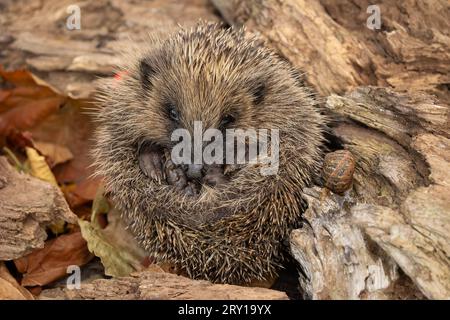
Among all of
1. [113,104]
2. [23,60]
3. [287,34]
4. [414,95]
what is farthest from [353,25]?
[23,60]

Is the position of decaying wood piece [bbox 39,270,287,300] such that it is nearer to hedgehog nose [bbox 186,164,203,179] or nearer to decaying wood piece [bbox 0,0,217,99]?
hedgehog nose [bbox 186,164,203,179]

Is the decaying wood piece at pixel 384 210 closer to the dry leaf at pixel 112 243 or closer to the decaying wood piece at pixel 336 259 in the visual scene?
the decaying wood piece at pixel 336 259

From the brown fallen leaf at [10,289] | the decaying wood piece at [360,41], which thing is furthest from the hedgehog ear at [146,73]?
the brown fallen leaf at [10,289]

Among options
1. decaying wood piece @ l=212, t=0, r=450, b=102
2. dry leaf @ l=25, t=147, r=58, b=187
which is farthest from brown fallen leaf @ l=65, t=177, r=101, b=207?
decaying wood piece @ l=212, t=0, r=450, b=102

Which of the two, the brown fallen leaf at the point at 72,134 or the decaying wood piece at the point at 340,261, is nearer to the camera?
the decaying wood piece at the point at 340,261

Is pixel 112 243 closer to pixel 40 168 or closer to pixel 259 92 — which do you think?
pixel 40 168
